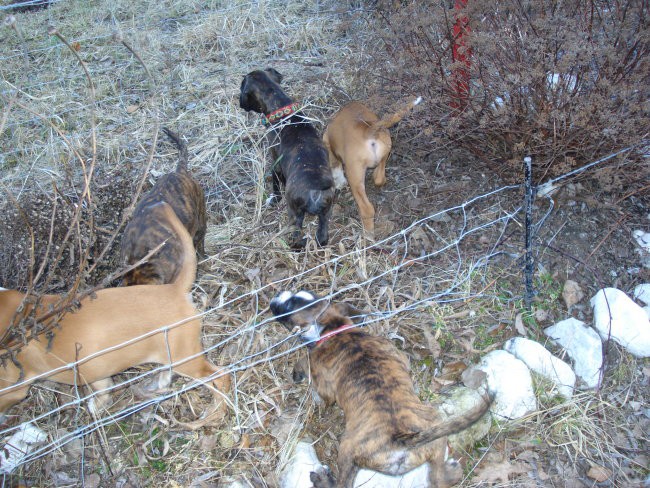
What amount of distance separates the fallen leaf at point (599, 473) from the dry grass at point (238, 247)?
2.5 inches

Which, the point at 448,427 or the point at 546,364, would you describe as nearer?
the point at 448,427

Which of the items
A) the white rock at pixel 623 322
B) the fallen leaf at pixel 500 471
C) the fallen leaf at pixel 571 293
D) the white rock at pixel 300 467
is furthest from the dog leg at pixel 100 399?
the white rock at pixel 623 322

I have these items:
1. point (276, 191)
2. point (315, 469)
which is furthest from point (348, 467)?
point (276, 191)

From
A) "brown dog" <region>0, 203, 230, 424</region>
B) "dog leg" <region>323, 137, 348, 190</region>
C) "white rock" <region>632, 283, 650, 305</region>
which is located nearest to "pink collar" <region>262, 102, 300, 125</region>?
"dog leg" <region>323, 137, 348, 190</region>

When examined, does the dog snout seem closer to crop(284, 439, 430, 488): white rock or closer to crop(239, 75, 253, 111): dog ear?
crop(284, 439, 430, 488): white rock

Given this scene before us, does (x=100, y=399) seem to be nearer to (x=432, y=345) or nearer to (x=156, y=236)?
(x=156, y=236)

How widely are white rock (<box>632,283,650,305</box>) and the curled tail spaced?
6.93 feet

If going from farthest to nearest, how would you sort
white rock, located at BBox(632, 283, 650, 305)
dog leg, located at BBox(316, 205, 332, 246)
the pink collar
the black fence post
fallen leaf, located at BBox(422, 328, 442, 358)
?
1. the pink collar
2. dog leg, located at BBox(316, 205, 332, 246)
3. white rock, located at BBox(632, 283, 650, 305)
4. fallen leaf, located at BBox(422, 328, 442, 358)
5. the black fence post

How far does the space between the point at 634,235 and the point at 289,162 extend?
283 cm

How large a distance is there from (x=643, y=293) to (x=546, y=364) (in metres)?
1.00

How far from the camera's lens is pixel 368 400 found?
283 centimetres

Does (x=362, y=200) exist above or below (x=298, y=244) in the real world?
above

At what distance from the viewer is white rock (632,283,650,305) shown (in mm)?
3695

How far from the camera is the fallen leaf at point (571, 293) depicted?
148 inches
